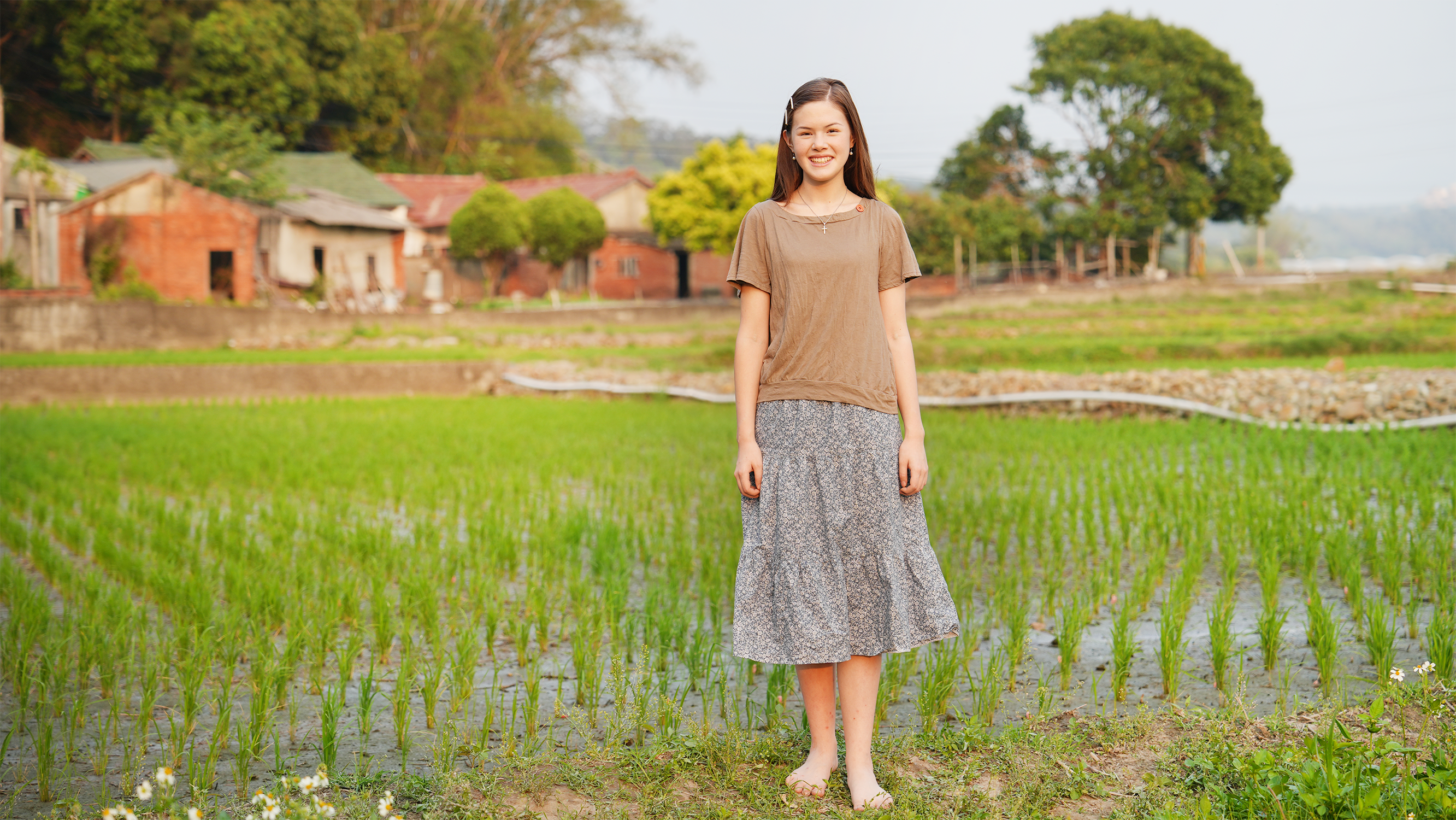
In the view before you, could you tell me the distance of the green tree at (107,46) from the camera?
28391 millimetres

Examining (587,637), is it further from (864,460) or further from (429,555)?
(429,555)

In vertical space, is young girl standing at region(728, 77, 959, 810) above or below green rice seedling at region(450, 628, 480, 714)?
above

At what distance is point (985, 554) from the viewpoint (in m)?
4.92

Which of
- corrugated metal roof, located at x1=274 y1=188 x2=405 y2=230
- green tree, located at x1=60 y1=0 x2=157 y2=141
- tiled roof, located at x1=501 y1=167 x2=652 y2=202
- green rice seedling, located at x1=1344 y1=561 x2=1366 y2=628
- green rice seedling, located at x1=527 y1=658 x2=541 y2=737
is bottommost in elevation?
green rice seedling, located at x1=527 y1=658 x2=541 y2=737

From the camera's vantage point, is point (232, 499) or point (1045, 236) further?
point (1045, 236)

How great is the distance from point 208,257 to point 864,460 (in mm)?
23389

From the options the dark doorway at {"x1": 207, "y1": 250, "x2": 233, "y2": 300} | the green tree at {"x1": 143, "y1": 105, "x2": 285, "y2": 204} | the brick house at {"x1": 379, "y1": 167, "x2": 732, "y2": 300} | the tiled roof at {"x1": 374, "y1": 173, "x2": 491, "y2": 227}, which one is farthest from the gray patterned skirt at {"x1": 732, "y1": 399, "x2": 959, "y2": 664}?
the tiled roof at {"x1": 374, "y1": 173, "x2": 491, "y2": 227}

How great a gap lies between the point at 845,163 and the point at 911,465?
729mm

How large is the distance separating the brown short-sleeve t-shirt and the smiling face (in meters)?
0.11

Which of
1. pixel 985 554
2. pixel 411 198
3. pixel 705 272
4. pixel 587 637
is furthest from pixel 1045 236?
pixel 587 637

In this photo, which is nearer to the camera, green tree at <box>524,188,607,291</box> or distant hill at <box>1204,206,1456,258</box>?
green tree at <box>524,188,607,291</box>

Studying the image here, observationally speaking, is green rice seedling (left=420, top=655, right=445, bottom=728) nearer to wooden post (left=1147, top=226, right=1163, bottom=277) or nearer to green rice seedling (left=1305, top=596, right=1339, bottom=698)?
green rice seedling (left=1305, top=596, right=1339, bottom=698)

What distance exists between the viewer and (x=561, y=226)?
1166 inches

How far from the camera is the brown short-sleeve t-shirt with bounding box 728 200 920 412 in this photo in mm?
2352
